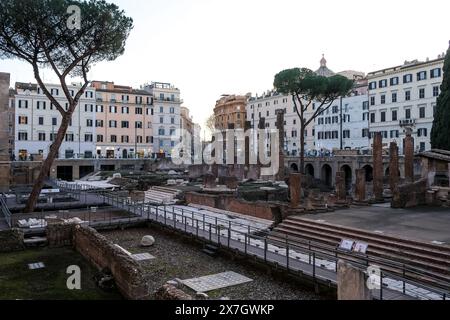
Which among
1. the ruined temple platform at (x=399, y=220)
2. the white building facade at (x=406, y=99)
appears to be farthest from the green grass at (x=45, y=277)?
the white building facade at (x=406, y=99)

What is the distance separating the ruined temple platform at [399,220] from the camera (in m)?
15.6

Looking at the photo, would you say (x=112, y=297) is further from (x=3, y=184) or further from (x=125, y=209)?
(x=3, y=184)

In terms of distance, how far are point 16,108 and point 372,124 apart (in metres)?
56.1

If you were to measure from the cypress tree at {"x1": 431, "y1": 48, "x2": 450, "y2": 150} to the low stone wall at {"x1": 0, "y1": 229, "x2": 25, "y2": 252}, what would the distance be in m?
38.8

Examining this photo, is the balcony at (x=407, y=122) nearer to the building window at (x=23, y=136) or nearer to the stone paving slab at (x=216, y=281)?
the stone paving slab at (x=216, y=281)

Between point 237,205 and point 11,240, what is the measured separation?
13.8 meters

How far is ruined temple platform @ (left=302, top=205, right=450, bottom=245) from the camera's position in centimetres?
1563

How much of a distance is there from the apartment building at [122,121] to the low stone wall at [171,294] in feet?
203

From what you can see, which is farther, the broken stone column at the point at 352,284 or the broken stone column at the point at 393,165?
the broken stone column at the point at 393,165

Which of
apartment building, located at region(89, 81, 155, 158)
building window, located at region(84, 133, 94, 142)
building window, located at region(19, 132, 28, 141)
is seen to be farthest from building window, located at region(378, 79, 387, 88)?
building window, located at region(19, 132, 28, 141)

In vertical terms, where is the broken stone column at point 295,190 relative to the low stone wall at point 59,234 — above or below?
above

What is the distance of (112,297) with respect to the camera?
11.7m

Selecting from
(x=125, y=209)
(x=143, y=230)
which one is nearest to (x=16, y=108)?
(x=125, y=209)
